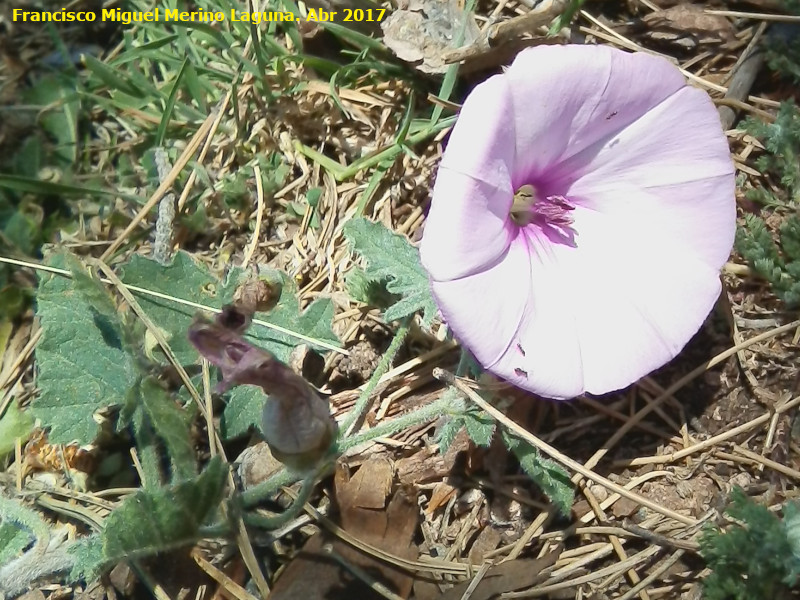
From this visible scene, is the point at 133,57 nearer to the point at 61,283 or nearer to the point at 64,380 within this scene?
the point at 61,283

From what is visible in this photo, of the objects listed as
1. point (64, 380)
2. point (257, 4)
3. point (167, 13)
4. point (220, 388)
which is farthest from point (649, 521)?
point (167, 13)

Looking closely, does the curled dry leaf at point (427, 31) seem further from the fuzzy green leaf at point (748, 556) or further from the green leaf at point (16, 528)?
the green leaf at point (16, 528)

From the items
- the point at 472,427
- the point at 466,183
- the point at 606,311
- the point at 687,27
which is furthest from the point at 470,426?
the point at 687,27

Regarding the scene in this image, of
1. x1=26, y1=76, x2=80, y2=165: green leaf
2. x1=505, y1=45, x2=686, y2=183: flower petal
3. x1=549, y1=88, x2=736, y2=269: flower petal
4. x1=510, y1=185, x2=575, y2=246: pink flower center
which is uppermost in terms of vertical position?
x1=505, y1=45, x2=686, y2=183: flower petal

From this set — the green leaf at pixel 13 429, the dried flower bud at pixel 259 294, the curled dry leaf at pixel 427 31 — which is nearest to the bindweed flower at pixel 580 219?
the dried flower bud at pixel 259 294

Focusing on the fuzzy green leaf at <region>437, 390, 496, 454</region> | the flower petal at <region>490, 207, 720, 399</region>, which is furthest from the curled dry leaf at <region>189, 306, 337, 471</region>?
the flower petal at <region>490, 207, 720, 399</region>

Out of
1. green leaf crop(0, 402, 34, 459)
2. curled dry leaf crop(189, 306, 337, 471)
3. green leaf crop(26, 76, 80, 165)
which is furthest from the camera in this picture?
green leaf crop(26, 76, 80, 165)

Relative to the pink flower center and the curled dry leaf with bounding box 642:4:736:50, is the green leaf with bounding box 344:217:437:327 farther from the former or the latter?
the curled dry leaf with bounding box 642:4:736:50
